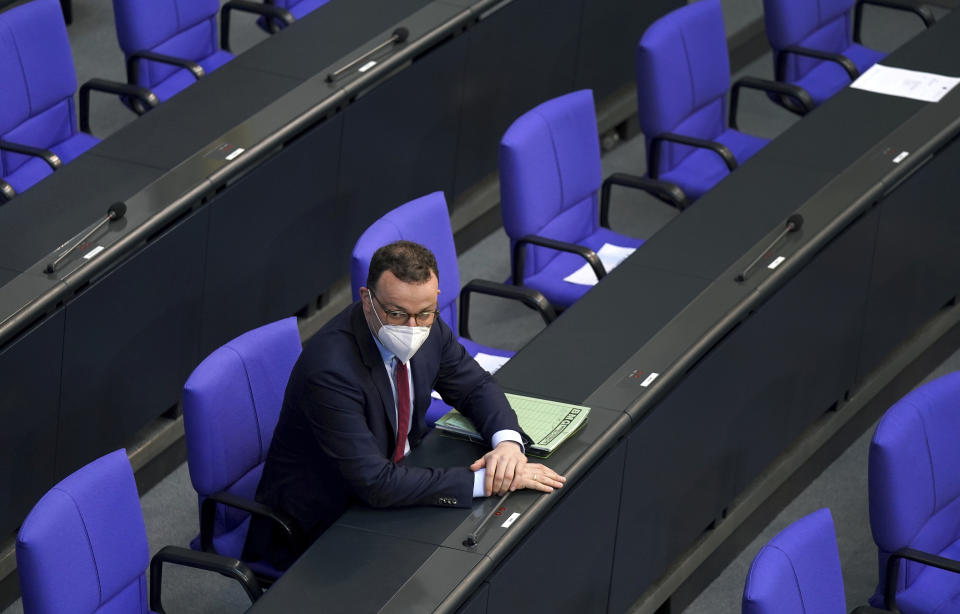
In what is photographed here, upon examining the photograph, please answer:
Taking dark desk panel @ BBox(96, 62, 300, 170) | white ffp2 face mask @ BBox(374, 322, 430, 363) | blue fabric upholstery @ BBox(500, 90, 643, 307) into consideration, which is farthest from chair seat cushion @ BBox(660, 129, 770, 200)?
white ffp2 face mask @ BBox(374, 322, 430, 363)

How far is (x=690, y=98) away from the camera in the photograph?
19.2ft

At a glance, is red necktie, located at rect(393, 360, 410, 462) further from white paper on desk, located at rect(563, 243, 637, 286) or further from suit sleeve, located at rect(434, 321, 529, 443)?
white paper on desk, located at rect(563, 243, 637, 286)

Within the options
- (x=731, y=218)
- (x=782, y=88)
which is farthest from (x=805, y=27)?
(x=731, y=218)

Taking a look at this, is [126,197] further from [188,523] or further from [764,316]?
[764,316]

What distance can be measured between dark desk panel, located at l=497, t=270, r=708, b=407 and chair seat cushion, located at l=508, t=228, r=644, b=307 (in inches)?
21.8

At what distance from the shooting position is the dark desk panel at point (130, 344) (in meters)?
4.42

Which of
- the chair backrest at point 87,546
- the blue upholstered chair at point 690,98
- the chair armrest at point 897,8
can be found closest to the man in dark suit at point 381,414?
the chair backrest at point 87,546

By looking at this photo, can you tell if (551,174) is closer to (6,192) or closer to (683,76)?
(683,76)

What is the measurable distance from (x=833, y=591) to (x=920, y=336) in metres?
2.16

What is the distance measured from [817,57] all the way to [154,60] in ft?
8.27

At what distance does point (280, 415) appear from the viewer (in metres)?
3.75

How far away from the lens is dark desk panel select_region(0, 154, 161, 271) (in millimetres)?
4445

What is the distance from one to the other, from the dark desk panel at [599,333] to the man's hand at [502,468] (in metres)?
0.39

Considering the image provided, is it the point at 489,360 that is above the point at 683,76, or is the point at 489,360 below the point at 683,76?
below
